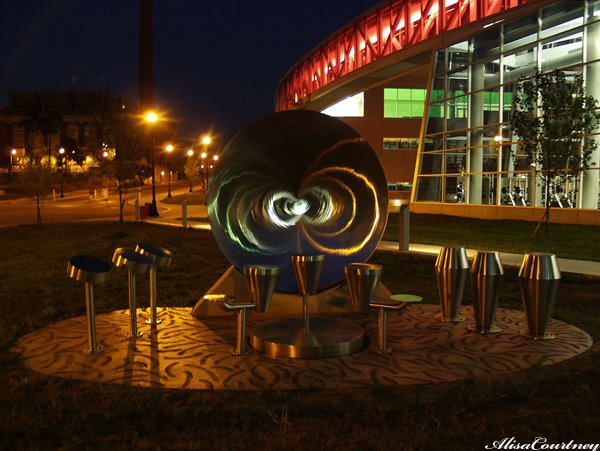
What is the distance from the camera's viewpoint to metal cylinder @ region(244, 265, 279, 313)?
5793 mm

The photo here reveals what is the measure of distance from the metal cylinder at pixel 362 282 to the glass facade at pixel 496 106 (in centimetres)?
1391

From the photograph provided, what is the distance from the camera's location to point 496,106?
2548 cm

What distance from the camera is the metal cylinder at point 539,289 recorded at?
Answer: 20.8ft

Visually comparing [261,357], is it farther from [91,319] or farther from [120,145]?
[120,145]

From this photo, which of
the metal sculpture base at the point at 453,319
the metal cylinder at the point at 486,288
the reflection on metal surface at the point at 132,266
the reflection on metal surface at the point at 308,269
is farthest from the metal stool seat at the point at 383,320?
the reflection on metal surface at the point at 132,266

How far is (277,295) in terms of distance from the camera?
24.6 ft

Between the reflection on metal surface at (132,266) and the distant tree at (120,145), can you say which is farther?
the distant tree at (120,145)

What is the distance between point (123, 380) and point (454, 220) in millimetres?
20153

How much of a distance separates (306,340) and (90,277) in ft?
6.94

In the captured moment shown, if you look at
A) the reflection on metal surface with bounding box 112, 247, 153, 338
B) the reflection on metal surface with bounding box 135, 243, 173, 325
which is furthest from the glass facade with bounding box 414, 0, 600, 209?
the reflection on metal surface with bounding box 112, 247, 153, 338

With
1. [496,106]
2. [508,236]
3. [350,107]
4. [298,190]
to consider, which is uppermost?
[350,107]

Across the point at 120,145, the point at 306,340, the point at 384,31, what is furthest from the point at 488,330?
the point at 384,31

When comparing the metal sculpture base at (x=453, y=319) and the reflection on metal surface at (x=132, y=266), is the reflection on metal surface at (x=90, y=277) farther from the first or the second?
the metal sculpture base at (x=453, y=319)

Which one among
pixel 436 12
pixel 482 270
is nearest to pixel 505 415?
pixel 482 270
